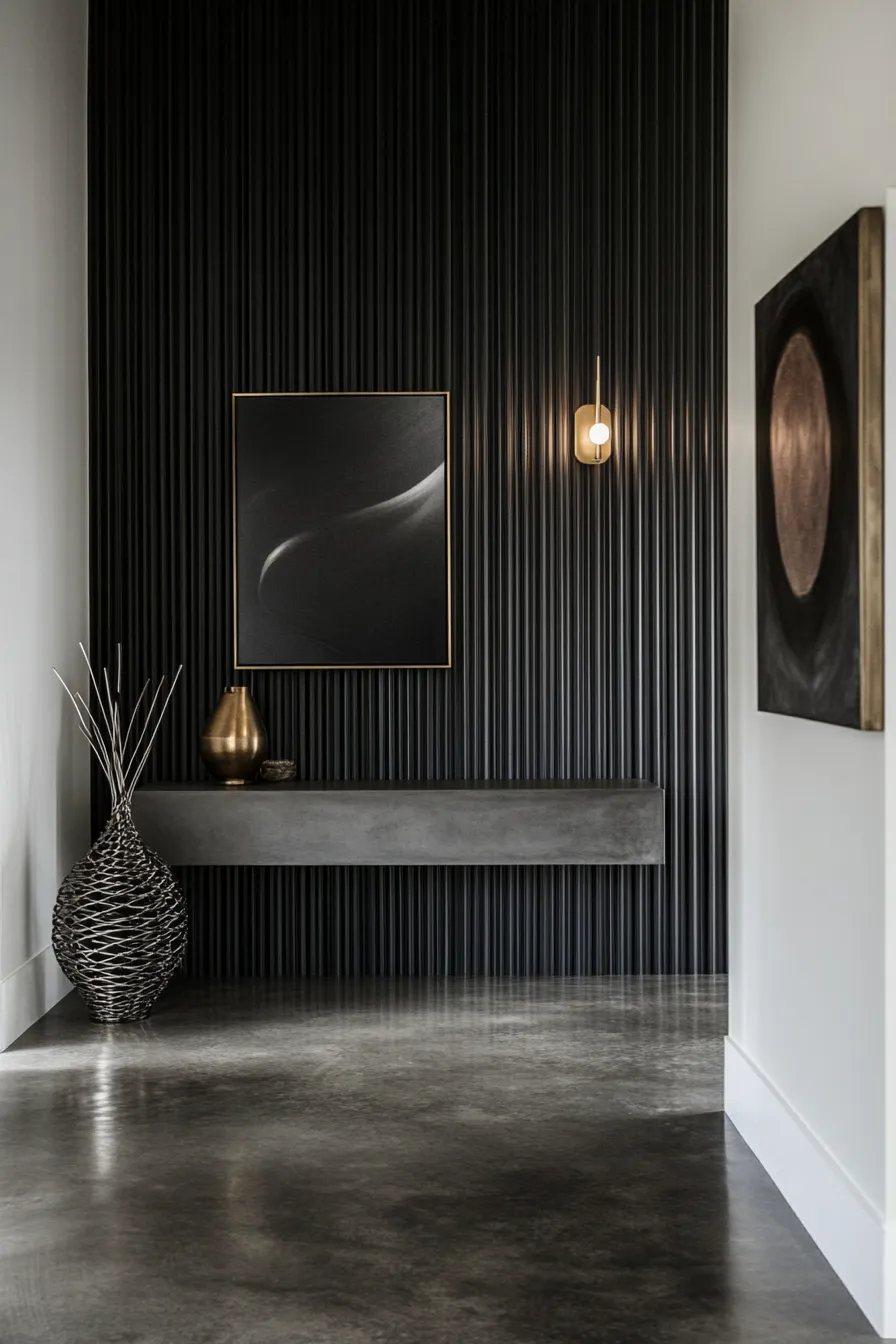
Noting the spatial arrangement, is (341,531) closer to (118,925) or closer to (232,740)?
(232,740)

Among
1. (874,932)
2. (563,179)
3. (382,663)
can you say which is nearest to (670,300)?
(563,179)

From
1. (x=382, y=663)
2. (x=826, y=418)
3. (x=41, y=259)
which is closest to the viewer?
(x=826, y=418)

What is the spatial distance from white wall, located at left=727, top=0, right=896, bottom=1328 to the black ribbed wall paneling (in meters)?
1.66

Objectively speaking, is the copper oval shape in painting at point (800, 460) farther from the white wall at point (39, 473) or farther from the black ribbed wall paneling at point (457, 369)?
the white wall at point (39, 473)

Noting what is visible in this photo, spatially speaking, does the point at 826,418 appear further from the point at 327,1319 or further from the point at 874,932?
the point at 327,1319

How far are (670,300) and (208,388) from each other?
1782mm

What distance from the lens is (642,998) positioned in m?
Answer: 5.02

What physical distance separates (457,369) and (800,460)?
2622mm

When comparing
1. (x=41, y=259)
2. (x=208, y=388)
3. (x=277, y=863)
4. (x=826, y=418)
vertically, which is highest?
(x=41, y=259)

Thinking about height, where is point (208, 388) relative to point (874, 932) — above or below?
above

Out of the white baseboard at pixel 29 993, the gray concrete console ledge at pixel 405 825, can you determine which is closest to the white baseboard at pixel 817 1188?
the gray concrete console ledge at pixel 405 825

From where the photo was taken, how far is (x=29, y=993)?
468 centimetres

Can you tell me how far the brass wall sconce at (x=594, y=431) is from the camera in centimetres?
533

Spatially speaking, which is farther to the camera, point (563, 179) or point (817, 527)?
point (563, 179)
